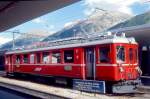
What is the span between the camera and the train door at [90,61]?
18.3 meters

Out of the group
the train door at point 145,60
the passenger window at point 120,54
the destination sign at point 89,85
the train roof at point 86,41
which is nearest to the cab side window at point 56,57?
the train roof at point 86,41

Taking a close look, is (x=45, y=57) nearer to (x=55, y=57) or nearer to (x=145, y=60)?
(x=55, y=57)

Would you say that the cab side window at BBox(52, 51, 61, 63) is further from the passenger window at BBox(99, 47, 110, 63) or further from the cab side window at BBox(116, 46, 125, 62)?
the cab side window at BBox(116, 46, 125, 62)

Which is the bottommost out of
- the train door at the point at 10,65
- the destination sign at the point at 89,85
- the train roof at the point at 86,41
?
the destination sign at the point at 89,85

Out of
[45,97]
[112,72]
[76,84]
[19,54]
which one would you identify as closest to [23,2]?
[45,97]

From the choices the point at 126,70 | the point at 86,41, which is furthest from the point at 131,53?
the point at 86,41

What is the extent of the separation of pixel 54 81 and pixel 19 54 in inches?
250

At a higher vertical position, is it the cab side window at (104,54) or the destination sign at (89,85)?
the cab side window at (104,54)

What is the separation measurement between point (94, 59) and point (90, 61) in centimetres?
52

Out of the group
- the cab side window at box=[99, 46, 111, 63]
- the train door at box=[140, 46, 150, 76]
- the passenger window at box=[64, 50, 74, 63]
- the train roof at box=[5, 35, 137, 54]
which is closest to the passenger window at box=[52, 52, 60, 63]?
the train roof at box=[5, 35, 137, 54]

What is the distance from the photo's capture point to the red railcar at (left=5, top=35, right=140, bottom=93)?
17141 mm

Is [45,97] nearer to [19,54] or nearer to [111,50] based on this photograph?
[111,50]

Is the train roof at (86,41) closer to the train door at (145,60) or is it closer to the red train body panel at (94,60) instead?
the red train body panel at (94,60)

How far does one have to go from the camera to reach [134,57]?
60.6 ft
